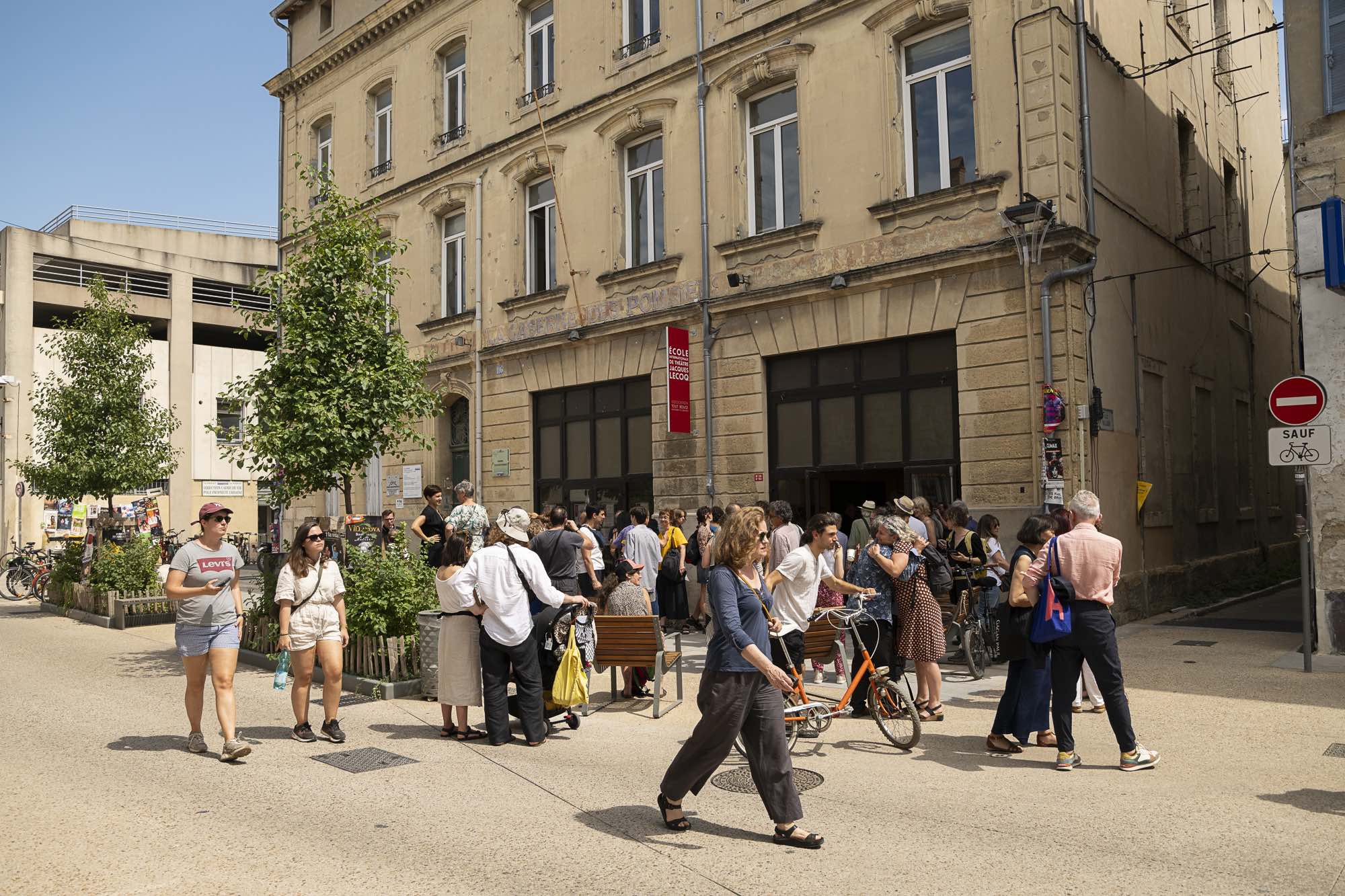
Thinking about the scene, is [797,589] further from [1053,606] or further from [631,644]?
[631,644]

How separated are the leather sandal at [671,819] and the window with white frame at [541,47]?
16.8m

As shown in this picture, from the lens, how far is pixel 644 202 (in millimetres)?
18266

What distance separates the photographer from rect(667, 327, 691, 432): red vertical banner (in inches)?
650

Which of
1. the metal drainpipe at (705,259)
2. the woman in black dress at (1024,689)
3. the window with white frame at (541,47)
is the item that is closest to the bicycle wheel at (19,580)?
the window with white frame at (541,47)

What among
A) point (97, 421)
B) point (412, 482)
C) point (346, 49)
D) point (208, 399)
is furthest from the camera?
point (208, 399)

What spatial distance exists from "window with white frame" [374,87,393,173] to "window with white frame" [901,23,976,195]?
13.6 m

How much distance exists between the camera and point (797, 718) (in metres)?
7.21

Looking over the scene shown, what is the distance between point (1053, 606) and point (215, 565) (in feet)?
20.0

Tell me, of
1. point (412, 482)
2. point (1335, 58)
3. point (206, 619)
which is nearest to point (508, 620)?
point (206, 619)

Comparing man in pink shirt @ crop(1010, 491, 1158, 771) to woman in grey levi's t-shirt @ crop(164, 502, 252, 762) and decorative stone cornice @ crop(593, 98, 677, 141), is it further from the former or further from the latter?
decorative stone cornice @ crop(593, 98, 677, 141)

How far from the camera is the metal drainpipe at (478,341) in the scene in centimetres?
2097

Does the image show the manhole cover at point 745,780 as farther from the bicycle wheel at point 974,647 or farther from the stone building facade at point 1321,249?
the stone building facade at point 1321,249

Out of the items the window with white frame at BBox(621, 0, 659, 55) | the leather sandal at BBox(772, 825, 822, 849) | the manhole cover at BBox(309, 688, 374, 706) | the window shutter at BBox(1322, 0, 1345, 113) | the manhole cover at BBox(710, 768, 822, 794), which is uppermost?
the window with white frame at BBox(621, 0, 659, 55)

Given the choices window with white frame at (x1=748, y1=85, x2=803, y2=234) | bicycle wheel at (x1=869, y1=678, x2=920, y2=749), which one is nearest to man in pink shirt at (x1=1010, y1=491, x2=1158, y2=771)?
bicycle wheel at (x1=869, y1=678, x2=920, y2=749)
